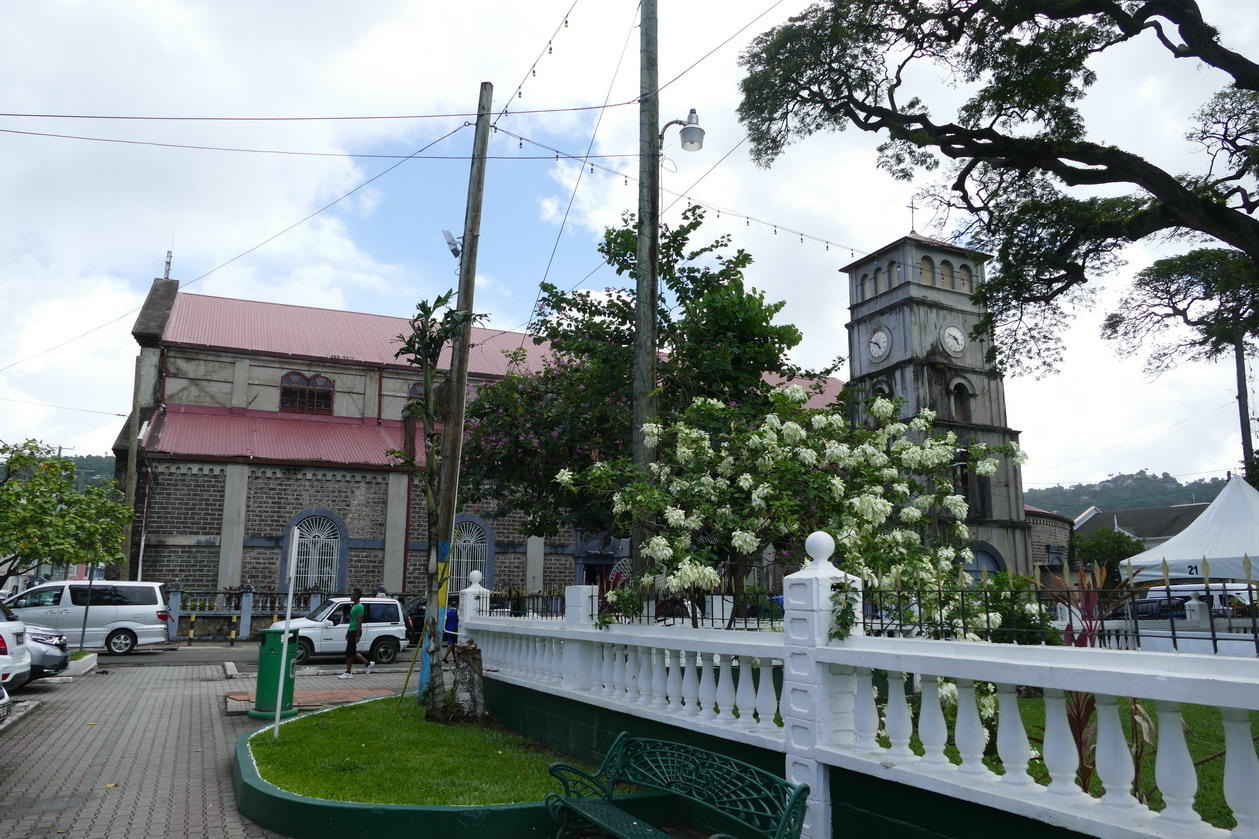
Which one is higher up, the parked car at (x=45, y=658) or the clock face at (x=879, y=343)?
the clock face at (x=879, y=343)

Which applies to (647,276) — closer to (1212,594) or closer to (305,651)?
(1212,594)

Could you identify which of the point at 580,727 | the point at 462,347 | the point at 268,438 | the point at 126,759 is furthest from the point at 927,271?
the point at 126,759

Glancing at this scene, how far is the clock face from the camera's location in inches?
1435

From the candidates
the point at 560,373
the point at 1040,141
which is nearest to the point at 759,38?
the point at 1040,141

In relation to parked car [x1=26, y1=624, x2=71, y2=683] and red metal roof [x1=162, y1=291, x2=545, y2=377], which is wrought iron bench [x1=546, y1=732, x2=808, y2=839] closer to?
parked car [x1=26, y1=624, x2=71, y2=683]

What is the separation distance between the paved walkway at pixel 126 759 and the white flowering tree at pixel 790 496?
406cm

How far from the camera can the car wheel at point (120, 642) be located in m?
21.6

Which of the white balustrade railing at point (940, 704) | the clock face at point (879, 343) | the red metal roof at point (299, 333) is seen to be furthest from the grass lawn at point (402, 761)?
A: the clock face at point (879, 343)

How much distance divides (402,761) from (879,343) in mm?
31835

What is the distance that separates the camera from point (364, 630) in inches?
818

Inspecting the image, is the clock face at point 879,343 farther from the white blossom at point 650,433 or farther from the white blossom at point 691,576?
the white blossom at point 691,576

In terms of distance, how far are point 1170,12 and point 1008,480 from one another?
89.2 ft

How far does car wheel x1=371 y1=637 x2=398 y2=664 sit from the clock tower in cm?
2150

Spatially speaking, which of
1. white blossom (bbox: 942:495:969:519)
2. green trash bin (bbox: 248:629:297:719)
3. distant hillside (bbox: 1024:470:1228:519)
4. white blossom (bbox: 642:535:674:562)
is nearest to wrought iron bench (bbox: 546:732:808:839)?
white blossom (bbox: 642:535:674:562)
